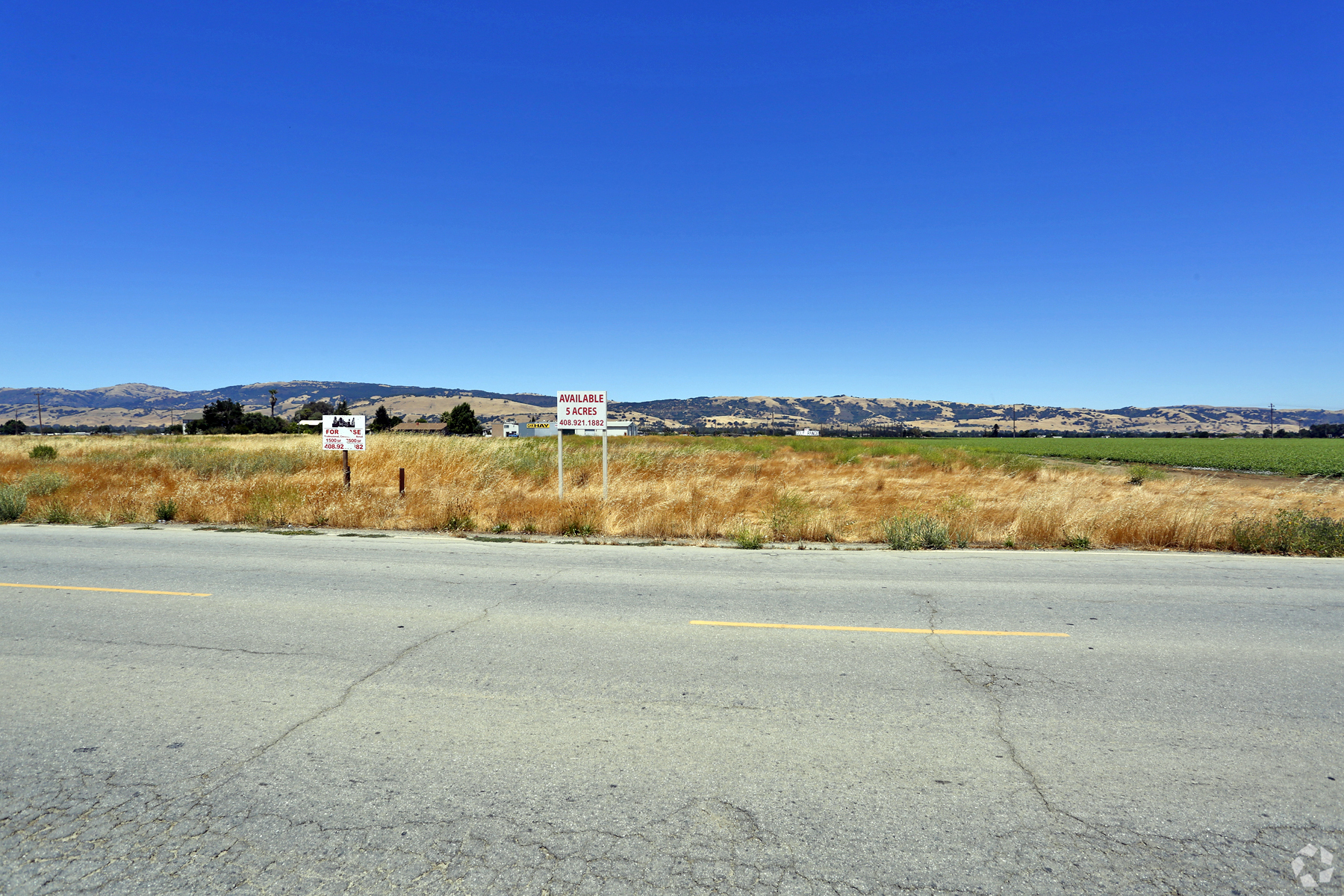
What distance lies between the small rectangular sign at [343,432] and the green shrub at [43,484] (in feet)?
25.9

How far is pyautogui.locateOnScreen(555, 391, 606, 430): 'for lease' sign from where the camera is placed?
16.2 meters

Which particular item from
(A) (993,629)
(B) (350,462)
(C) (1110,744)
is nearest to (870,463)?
(B) (350,462)

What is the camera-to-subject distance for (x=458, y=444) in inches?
1005

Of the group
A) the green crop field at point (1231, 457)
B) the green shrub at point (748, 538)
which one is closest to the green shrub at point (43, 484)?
the green shrub at point (748, 538)

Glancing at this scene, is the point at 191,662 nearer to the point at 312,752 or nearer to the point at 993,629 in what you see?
the point at 312,752

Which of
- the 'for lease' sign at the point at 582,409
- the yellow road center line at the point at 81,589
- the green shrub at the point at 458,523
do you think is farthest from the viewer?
the 'for lease' sign at the point at 582,409

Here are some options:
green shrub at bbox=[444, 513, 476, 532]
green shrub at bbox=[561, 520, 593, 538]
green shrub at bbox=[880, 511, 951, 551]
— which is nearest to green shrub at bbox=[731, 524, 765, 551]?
green shrub at bbox=[880, 511, 951, 551]

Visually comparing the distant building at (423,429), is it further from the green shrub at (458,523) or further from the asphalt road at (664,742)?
the asphalt road at (664,742)

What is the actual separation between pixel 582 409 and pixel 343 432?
5.47m

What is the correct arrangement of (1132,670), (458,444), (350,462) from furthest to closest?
(458,444) → (350,462) → (1132,670)

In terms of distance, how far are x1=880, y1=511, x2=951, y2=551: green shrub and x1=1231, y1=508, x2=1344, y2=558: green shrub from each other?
4935mm

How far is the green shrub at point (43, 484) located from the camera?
16.5m

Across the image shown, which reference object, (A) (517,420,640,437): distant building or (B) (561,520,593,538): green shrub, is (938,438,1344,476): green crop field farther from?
(B) (561,520,593,538): green shrub

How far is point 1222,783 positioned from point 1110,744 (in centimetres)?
53
